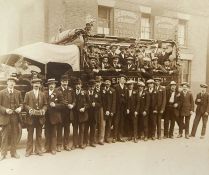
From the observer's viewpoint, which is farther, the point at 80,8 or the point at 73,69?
the point at 80,8

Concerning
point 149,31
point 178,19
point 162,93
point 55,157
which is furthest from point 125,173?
point 178,19

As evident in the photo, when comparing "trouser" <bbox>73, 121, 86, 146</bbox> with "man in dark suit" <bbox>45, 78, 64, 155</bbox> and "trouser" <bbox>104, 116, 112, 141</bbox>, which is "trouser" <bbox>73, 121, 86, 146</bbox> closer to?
"man in dark suit" <bbox>45, 78, 64, 155</bbox>

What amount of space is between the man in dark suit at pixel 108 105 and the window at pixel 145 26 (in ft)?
17.3

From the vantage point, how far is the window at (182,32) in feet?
39.4

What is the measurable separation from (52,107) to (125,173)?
154cm

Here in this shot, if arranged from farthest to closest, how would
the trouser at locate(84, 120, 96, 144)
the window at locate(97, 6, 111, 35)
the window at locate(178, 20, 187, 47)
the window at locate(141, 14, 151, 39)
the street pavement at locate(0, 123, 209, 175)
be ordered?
1. the window at locate(178, 20, 187, 47)
2. the window at locate(141, 14, 151, 39)
3. the window at locate(97, 6, 111, 35)
4. the trouser at locate(84, 120, 96, 144)
5. the street pavement at locate(0, 123, 209, 175)

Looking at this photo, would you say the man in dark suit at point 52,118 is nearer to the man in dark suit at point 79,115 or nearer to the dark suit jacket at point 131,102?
the man in dark suit at point 79,115

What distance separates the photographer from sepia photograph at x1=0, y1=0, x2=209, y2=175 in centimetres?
507

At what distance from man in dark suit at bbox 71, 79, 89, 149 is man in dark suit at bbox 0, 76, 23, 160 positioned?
961 mm

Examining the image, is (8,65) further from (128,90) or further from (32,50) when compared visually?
(128,90)

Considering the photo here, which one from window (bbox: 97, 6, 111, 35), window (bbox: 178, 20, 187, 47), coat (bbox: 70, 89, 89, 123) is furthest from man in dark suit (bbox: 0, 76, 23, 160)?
window (bbox: 178, 20, 187, 47)

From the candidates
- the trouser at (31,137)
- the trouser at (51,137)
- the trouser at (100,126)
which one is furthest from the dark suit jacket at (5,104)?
the trouser at (100,126)

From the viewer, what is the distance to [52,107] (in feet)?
18.0

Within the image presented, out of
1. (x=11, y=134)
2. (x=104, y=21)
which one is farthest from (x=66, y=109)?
(x=104, y=21)
